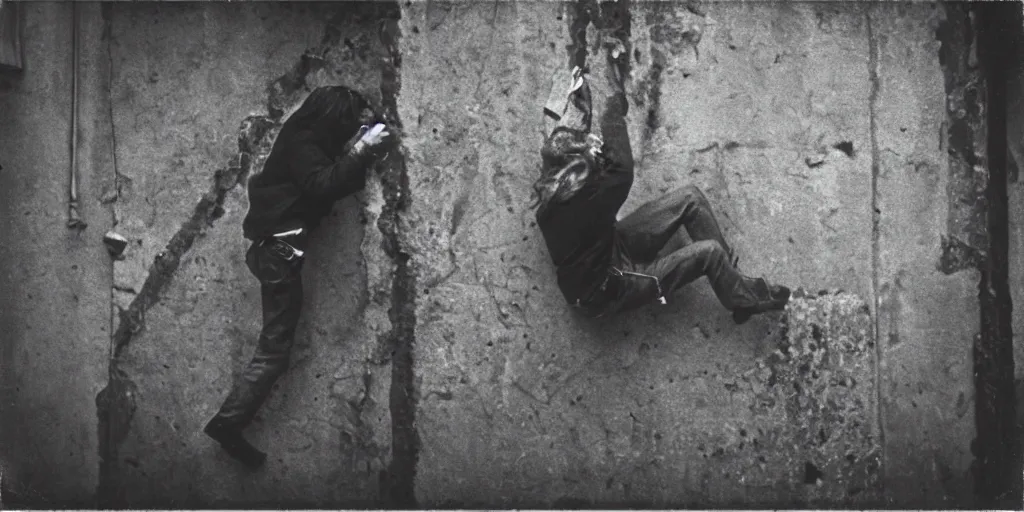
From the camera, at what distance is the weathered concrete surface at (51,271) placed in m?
4.47

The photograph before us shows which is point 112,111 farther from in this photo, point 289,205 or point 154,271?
point 289,205

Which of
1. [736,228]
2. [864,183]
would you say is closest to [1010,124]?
[864,183]

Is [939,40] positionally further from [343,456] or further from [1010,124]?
[343,456]

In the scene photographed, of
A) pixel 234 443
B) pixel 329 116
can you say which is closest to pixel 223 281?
pixel 234 443

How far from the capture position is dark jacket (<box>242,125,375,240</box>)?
406 cm

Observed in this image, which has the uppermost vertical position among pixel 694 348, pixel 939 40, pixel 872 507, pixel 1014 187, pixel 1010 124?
pixel 939 40

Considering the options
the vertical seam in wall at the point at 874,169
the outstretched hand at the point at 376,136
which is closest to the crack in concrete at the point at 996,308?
the vertical seam in wall at the point at 874,169

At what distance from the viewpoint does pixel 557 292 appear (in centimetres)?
430

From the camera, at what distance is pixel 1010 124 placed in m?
4.38

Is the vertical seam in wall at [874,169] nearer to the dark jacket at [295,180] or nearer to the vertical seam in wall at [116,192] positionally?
the dark jacket at [295,180]

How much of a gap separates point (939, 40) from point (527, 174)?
6.89 ft

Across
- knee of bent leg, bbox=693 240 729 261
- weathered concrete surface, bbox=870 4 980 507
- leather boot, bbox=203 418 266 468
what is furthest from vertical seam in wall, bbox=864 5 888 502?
leather boot, bbox=203 418 266 468

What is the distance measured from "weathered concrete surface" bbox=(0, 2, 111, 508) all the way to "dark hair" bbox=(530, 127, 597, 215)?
2.20 meters

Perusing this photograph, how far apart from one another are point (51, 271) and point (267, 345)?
123cm
